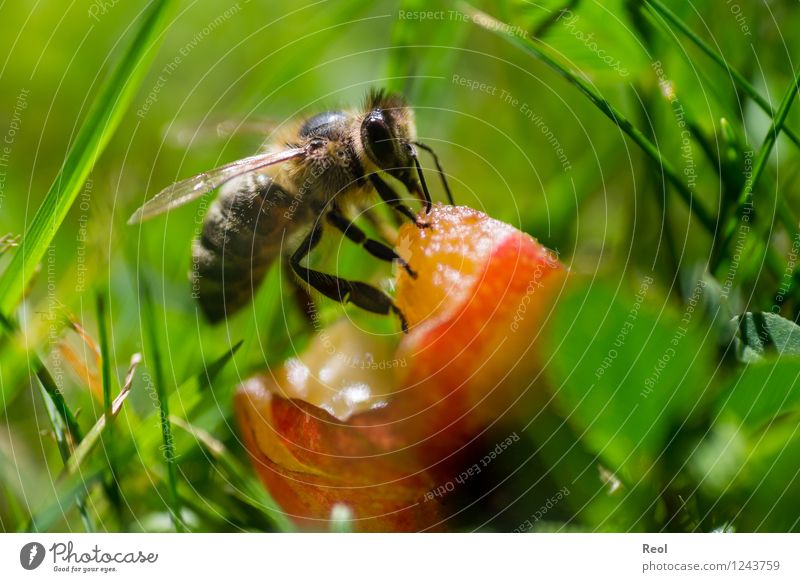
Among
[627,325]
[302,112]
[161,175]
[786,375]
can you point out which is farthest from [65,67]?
[786,375]

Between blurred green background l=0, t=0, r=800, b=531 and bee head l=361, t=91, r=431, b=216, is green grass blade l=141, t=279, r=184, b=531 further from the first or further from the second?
bee head l=361, t=91, r=431, b=216

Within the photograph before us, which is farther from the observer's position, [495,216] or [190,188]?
[495,216]

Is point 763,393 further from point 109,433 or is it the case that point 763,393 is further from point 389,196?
point 109,433

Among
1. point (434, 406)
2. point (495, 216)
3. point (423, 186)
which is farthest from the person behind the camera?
point (495, 216)

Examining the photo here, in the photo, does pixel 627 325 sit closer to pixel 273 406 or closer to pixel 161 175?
pixel 273 406

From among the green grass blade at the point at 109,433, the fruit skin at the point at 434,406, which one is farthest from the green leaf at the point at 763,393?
the green grass blade at the point at 109,433

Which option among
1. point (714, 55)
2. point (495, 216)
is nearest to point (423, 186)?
point (495, 216)
